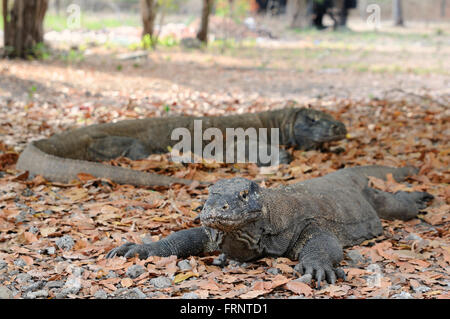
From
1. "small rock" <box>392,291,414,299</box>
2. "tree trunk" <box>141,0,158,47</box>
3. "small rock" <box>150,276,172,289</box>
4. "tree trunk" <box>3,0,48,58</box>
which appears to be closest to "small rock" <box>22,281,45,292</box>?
"small rock" <box>150,276,172,289</box>

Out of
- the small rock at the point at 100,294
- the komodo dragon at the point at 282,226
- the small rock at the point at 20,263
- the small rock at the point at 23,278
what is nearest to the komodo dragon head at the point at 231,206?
the komodo dragon at the point at 282,226

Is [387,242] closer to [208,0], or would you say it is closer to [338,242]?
[338,242]

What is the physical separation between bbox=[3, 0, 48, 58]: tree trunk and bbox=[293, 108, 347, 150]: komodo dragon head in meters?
7.87

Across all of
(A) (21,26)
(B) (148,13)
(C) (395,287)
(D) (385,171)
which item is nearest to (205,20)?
(B) (148,13)

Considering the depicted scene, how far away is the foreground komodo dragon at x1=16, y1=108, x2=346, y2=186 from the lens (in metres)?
5.20

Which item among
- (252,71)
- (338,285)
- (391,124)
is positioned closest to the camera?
(338,285)

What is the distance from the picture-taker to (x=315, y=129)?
6.43m

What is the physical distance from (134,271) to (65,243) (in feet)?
2.25

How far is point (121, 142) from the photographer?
6266 mm

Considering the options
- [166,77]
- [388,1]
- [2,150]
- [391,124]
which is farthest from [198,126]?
[388,1]

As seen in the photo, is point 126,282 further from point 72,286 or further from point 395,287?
point 395,287

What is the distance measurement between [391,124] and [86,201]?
15.5 ft

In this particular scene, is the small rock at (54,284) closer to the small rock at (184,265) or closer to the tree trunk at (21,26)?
the small rock at (184,265)

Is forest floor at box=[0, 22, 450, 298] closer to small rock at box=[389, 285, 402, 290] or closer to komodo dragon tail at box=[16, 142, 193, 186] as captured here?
small rock at box=[389, 285, 402, 290]
